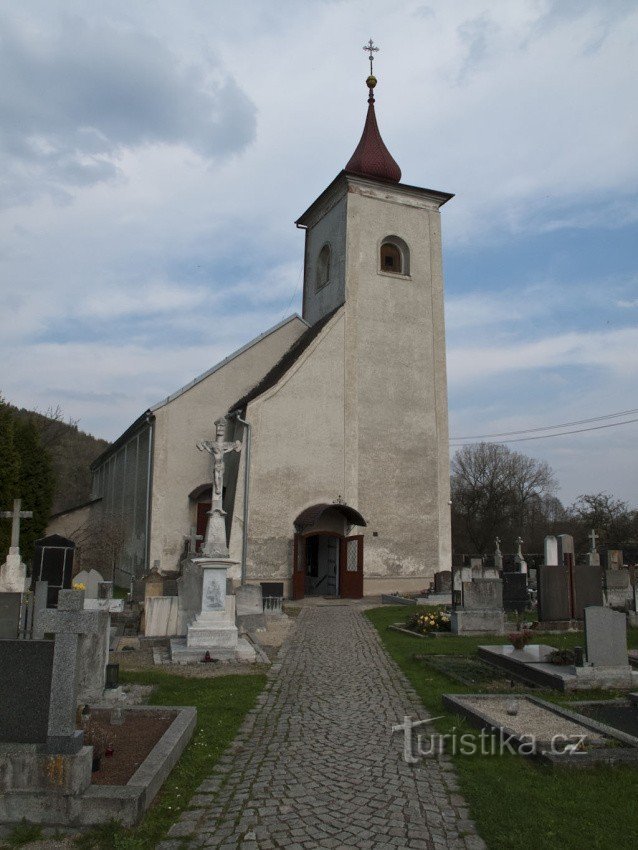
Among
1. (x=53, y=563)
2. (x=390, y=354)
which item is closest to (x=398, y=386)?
(x=390, y=354)

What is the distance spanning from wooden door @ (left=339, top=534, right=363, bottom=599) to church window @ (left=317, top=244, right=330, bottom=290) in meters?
10.6

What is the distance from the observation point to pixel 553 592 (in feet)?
41.3

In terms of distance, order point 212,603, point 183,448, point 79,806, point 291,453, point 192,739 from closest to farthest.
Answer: point 79,806
point 192,739
point 212,603
point 291,453
point 183,448

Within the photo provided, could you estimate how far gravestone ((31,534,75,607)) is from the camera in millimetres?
13227

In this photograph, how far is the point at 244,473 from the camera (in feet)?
69.2

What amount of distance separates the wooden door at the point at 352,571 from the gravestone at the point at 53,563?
1052 cm

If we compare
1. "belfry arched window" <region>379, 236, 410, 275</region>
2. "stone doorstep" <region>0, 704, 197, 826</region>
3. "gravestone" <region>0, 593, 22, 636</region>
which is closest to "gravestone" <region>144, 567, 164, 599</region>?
"gravestone" <region>0, 593, 22, 636</region>

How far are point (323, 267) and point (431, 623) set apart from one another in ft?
56.7

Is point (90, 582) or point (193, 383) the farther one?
point (193, 383)

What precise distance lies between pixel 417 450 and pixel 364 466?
2.27m

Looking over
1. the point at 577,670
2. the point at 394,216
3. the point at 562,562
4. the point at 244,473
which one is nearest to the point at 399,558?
the point at 244,473

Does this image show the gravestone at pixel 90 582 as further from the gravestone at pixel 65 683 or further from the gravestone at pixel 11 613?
the gravestone at pixel 65 683

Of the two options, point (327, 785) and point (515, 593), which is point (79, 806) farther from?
point (515, 593)

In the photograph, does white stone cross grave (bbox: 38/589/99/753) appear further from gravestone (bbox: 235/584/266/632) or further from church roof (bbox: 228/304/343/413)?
church roof (bbox: 228/304/343/413)
